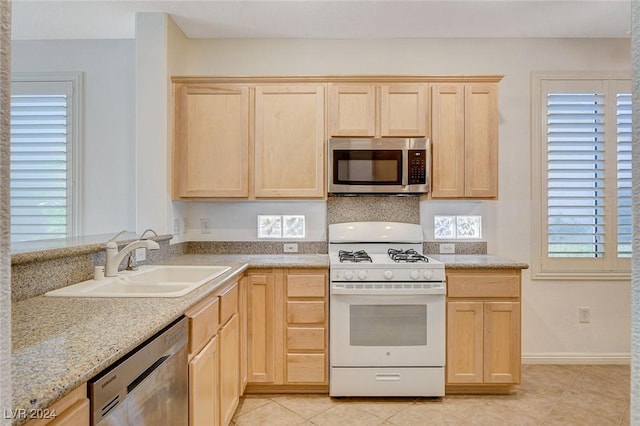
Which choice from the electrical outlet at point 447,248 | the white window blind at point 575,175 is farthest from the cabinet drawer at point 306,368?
the white window blind at point 575,175

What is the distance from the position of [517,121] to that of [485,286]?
1495mm

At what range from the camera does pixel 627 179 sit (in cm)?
304

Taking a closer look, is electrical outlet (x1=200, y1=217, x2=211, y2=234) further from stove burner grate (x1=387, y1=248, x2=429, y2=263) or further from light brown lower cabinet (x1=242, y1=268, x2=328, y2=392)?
stove burner grate (x1=387, y1=248, x2=429, y2=263)

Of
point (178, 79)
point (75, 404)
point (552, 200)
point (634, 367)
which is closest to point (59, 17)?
point (178, 79)

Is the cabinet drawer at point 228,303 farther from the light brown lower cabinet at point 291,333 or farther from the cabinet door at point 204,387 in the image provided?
the light brown lower cabinet at point 291,333

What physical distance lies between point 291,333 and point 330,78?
1.86m

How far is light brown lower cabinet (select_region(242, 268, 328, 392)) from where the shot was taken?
2.47 m

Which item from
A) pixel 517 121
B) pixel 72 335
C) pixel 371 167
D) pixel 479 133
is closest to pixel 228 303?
pixel 72 335

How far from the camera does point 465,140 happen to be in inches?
107

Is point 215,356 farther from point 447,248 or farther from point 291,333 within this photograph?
point 447,248

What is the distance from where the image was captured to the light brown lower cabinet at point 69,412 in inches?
29.3

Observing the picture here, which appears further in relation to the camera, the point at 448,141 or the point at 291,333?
the point at 448,141

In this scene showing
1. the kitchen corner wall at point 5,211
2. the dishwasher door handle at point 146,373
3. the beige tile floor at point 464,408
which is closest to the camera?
the kitchen corner wall at point 5,211

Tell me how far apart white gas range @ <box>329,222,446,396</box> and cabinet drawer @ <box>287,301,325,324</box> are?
0.10 metres
